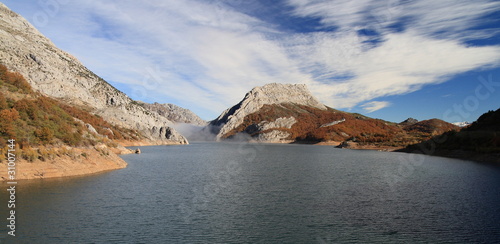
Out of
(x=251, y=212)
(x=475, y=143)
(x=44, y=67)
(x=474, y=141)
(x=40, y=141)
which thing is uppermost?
(x=44, y=67)

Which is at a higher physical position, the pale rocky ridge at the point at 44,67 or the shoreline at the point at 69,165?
the pale rocky ridge at the point at 44,67

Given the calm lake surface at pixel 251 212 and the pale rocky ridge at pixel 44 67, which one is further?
the pale rocky ridge at pixel 44 67

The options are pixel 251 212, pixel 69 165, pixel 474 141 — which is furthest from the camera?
pixel 474 141

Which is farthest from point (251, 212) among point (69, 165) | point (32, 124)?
point (32, 124)

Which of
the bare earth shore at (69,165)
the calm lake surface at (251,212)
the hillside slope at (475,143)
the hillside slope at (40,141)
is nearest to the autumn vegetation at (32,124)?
the hillside slope at (40,141)

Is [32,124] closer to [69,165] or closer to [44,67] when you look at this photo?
[69,165]

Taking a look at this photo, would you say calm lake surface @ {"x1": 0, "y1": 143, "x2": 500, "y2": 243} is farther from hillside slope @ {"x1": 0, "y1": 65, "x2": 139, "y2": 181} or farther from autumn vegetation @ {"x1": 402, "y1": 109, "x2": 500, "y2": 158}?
autumn vegetation @ {"x1": 402, "y1": 109, "x2": 500, "y2": 158}

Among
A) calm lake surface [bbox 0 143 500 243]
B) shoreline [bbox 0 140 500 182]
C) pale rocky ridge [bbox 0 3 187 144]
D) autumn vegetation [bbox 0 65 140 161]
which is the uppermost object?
pale rocky ridge [bbox 0 3 187 144]

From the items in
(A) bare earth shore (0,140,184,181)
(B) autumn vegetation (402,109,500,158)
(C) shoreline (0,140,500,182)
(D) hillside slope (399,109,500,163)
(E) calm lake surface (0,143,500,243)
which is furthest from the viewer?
(B) autumn vegetation (402,109,500,158)

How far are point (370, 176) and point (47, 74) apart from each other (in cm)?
18371

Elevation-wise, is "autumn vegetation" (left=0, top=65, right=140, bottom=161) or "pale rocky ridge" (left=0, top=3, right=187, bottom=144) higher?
"pale rocky ridge" (left=0, top=3, right=187, bottom=144)

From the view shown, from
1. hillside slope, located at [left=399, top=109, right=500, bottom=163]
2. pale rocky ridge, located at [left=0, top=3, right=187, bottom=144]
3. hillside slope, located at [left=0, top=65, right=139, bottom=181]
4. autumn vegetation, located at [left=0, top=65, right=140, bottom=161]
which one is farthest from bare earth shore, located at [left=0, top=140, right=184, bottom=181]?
pale rocky ridge, located at [left=0, top=3, right=187, bottom=144]

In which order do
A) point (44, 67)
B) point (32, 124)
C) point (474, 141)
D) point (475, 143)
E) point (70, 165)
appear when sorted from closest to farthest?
point (70, 165) → point (32, 124) → point (475, 143) → point (474, 141) → point (44, 67)

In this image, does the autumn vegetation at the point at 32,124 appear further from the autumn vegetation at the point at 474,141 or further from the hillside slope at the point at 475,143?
the autumn vegetation at the point at 474,141
